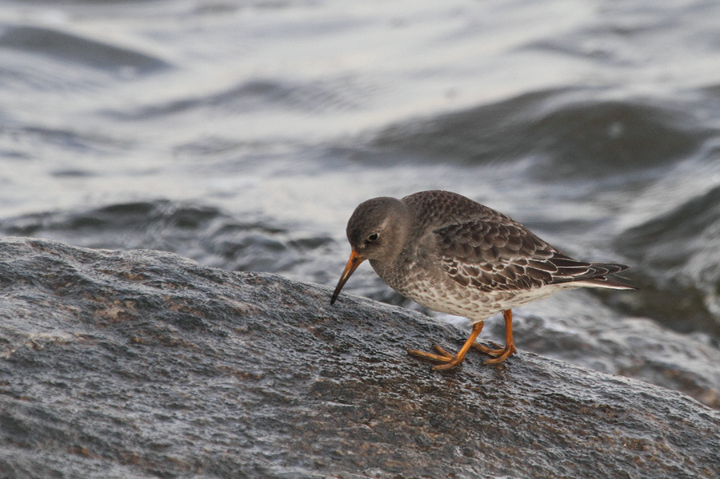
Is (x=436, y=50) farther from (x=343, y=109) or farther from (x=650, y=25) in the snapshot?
(x=650, y=25)

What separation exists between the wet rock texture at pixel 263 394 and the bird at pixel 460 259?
0.32 metres

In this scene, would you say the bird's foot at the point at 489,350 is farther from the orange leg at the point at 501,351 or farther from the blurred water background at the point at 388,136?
the blurred water background at the point at 388,136

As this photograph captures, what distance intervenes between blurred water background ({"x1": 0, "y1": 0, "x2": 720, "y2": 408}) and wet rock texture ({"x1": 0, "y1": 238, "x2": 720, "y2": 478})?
9.73 ft

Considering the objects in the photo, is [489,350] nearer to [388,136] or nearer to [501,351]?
[501,351]

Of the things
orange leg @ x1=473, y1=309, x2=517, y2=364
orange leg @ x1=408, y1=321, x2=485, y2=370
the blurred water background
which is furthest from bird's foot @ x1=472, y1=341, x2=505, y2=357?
the blurred water background

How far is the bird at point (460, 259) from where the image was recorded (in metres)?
5.04

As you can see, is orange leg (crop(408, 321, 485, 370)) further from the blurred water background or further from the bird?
the blurred water background

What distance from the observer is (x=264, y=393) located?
144 inches

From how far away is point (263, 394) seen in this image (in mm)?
3654

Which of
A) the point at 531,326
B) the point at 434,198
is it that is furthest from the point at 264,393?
the point at 531,326

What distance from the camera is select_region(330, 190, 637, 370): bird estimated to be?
504 cm

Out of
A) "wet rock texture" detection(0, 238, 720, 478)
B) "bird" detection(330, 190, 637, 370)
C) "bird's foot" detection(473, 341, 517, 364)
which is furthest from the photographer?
"bird" detection(330, 190, 637, 370)

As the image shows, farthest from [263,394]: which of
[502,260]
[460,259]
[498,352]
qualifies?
[502,260]

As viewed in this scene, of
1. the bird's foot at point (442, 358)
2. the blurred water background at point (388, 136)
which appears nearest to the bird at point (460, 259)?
the bird's foot at point (442, 358)
